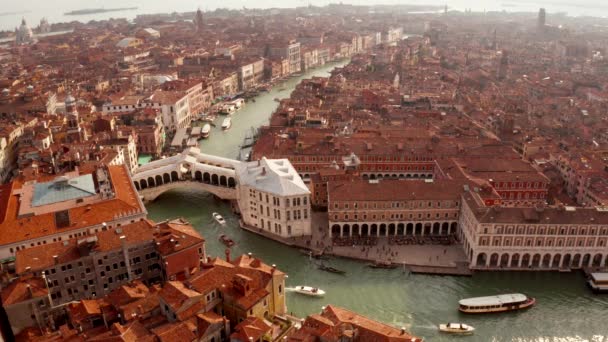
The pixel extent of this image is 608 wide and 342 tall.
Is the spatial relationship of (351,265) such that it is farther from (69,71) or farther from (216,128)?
(69,71)

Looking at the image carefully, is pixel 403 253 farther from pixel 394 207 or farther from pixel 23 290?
pixel 23 290

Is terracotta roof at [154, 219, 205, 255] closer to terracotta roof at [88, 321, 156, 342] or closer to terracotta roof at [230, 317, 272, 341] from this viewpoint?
terracotta roof at [88, 321, 156, 342]

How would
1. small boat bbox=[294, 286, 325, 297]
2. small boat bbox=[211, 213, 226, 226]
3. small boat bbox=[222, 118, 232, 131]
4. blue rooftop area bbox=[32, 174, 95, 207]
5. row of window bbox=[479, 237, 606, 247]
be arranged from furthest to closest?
small boat bbox=[222, 118, 232, 131]
small boat bbox=[211, 213, 226, 226]
blue rooftop area bbox=[32, 174, 95, 207]
row of window bbox=[479, 237, 606, 247]
small boat bbox=[294, 286, 325, 297]

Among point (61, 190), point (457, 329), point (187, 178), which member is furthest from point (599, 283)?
point (61, 190)

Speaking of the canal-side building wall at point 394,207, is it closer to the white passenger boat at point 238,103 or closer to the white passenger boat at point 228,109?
the white passenger boat at point 228,109

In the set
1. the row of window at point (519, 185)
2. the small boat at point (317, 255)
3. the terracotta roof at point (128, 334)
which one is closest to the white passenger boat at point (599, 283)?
the row of window at point (519, 185)

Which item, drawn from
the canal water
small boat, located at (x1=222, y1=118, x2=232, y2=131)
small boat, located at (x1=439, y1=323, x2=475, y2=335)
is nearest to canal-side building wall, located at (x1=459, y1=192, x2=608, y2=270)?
the canal water
